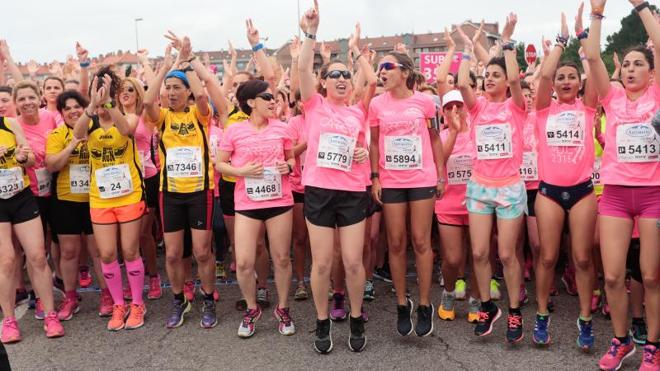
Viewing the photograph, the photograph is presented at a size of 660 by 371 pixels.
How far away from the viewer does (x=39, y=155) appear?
514 centimetres

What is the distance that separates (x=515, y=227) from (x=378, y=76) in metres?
1.63

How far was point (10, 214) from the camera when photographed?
4727 millimetres

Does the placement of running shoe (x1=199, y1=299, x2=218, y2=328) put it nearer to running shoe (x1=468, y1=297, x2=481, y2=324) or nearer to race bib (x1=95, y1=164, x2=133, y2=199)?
race bib (x1=95, y1=164, x2=133, y2=199)

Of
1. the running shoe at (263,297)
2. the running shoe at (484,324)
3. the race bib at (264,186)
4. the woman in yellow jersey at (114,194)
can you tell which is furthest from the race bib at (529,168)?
the woman in yellow jersey at (114,194)

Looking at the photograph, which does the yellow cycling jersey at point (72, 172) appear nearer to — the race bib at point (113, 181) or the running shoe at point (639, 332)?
the race bib at point (113, 181)

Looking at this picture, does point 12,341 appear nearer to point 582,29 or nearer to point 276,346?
point 276,346

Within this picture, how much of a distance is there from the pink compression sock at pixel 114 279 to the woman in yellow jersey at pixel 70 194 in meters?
0.31

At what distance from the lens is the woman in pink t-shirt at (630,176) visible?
11.9 feet

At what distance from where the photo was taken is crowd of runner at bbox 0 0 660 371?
3.86 m

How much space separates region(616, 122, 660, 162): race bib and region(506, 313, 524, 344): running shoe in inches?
54.2

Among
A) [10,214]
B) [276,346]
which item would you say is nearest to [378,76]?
[276,346]

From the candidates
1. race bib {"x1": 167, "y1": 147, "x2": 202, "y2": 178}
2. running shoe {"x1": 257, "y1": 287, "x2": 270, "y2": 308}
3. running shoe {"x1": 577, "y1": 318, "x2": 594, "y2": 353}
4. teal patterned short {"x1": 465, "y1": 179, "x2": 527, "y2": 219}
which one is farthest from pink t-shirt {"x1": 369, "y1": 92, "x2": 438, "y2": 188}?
running shoe {"x1": 257, "y1": 287, "x2": 270, "y2": 308}

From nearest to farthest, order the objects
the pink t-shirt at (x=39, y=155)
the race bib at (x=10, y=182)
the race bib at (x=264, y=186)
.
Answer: the race bib at (x=264, y=186) < the race bib at (x=10, y=182) < the pink t-shirt at (x=39, y=155)

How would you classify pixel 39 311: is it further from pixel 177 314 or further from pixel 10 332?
pixel 177 314
